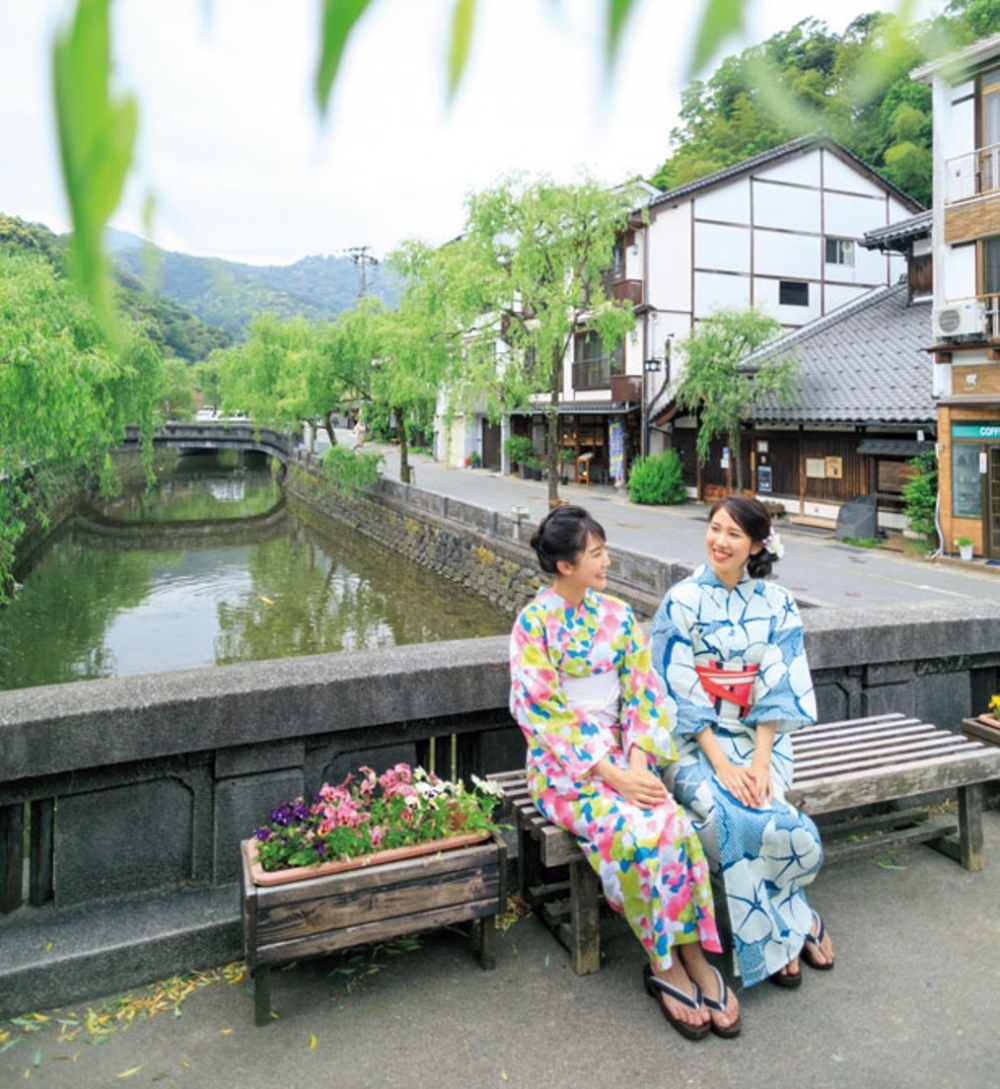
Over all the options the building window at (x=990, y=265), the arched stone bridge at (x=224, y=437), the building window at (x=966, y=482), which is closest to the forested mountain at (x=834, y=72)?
the building window at (x=966, y=482)

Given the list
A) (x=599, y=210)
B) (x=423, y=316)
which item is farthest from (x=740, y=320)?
(x=423, y=316)

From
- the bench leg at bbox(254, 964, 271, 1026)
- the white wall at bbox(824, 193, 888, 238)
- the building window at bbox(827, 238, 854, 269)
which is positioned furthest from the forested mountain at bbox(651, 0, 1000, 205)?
the white wall at bbox(824, 193, 888, 238)

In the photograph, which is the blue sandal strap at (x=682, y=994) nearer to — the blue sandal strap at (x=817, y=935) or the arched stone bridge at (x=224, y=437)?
the blue sandal strap at (x=817, y=935)

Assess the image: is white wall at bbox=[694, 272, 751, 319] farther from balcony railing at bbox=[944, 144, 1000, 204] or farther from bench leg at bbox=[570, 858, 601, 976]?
bench leg at bbox=[570, 858, 601, 976]

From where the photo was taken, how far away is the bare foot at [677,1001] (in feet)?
8.89

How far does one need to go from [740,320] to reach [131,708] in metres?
18.1

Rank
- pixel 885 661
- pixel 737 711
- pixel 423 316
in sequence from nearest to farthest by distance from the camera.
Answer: pixel 737 711
pixel 885 661
pixel 423 316

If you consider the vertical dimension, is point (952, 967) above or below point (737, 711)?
below

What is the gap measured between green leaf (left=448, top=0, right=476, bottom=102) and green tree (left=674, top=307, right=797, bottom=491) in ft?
62.9

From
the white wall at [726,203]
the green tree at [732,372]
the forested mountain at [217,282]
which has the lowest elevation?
the forested mountain at [217,282]

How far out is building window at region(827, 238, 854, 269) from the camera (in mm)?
23953

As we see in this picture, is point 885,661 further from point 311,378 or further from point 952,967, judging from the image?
point 311,378

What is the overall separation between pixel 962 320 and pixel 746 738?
43.1ft

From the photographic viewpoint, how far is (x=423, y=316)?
19125 millimetres
